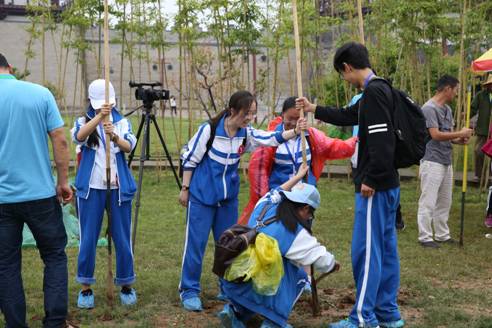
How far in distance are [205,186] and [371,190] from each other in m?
1.25

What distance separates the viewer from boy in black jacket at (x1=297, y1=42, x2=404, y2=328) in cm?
376

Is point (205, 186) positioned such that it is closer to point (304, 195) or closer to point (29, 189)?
point (304, 195)

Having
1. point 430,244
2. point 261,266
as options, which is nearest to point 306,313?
point 261,266

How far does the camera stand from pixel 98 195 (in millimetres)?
4516

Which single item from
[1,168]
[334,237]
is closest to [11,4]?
[334,237]

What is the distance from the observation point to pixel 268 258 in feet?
12.1

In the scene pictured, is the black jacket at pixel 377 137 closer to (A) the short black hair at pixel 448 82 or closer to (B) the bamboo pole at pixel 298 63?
(B) the bamboo pole at pixel 298 63

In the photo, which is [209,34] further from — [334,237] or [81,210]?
[81,210]

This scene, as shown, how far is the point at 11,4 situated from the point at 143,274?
81.0 ft

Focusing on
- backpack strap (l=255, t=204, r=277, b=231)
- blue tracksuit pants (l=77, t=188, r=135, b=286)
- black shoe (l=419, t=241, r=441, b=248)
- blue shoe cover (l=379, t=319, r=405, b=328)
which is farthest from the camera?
black shoe (l=419, t=241, r=441, b=248)

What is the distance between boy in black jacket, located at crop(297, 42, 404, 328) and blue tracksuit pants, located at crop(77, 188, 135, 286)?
1608 millimetres

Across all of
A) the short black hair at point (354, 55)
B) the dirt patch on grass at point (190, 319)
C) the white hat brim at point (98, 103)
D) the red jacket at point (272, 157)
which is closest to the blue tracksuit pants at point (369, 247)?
the short black hair at point (354, 55)

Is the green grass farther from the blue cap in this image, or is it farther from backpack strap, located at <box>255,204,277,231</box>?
the blue cap

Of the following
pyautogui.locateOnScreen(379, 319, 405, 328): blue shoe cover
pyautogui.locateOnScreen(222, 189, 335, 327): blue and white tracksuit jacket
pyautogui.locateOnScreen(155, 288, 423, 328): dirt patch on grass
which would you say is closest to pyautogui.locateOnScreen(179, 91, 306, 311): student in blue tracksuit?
pyautogui.locateOnScreen(155, 288, 423, 328): dirt patch on grass
